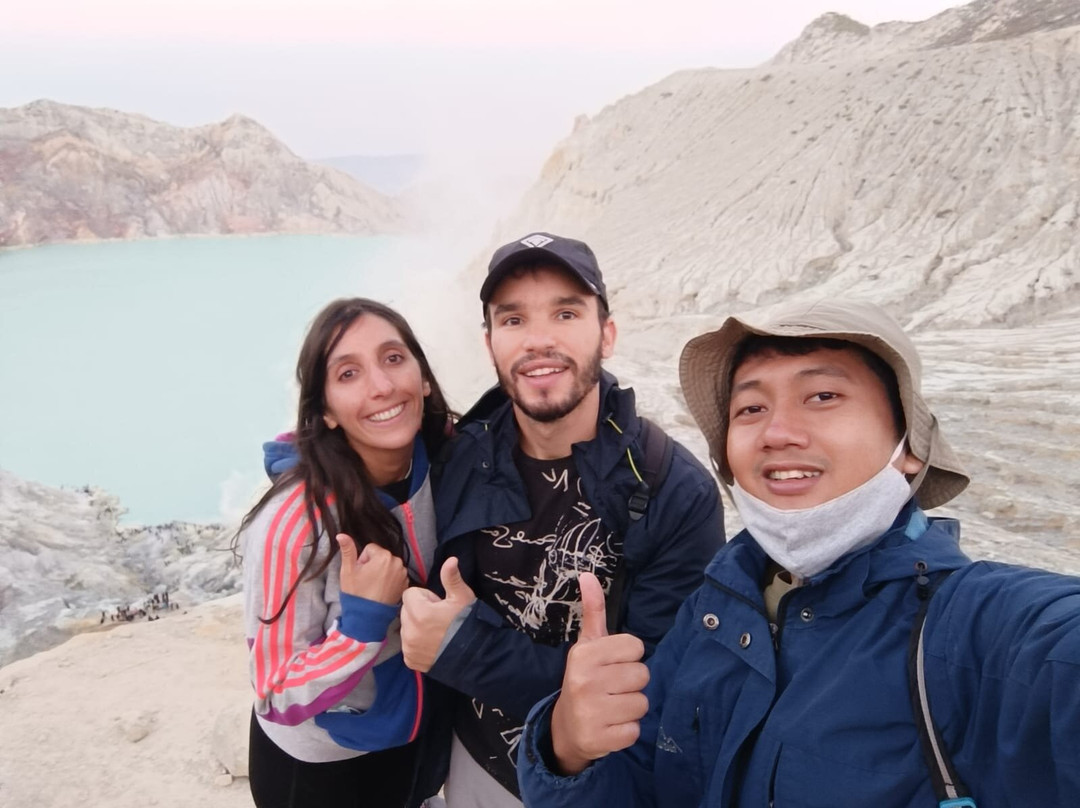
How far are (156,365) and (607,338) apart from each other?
1143 inches

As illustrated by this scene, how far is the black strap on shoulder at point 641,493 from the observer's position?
2326 mm

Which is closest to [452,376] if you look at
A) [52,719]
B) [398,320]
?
[52,719]

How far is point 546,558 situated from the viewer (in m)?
2.43

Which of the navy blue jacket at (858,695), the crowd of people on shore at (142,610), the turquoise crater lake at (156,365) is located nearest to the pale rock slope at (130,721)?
the crowd of people on shore at (142,610)

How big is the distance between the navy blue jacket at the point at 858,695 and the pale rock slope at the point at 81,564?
8.59 meters

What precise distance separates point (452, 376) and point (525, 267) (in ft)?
54.4

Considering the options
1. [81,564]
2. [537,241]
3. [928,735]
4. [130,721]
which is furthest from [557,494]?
[81,564]

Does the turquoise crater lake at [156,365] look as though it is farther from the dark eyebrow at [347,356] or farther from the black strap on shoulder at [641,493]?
the black strap on shoulder at [641,493]

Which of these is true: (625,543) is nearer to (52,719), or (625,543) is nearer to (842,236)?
(52,719)

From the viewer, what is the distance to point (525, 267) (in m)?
2.51

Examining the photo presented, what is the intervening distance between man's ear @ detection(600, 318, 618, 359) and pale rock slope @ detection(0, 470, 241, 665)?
8116 mm

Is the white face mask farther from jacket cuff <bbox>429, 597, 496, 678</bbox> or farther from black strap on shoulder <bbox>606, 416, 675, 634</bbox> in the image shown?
jacket cuff <bbox>429, 597, 496, 678</bbox>

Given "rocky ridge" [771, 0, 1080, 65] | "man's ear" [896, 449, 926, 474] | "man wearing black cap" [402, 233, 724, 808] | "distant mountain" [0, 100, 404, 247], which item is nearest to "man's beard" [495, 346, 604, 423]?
"man wearing black cap" [402, 233, 724, 808]

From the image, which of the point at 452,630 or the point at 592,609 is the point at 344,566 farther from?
the point at 592,609
